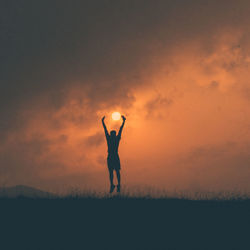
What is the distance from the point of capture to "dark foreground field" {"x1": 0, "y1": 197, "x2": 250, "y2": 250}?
1270cm

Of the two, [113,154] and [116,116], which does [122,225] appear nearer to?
[113,154]

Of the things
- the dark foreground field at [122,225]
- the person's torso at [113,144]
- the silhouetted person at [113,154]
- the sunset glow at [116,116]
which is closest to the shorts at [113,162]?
the silhouetted person at [113,154]

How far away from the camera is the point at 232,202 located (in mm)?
17469

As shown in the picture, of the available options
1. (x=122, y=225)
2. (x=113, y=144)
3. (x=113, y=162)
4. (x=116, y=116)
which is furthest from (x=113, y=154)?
(x=122, y=225)

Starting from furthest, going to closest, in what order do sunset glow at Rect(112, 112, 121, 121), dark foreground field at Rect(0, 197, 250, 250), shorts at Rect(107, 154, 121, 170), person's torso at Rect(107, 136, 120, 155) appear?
sunset glow at Rect(112, 112, 121, 121) < shorts at Rect(107, 154, 121, 170) < person's torso at Rect(107, 136, 120, 155) < dark foreground field at Rect(0, 197, 250, 250)

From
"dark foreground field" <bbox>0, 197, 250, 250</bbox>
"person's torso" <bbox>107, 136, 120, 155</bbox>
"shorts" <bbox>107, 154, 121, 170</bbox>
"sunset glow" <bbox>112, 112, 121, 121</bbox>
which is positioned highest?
"sunset glow" <bbox>112, 112, 121, 121</bbox>

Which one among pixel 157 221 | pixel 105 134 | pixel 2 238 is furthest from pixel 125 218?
pixel 105 134

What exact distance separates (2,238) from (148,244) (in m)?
4.92

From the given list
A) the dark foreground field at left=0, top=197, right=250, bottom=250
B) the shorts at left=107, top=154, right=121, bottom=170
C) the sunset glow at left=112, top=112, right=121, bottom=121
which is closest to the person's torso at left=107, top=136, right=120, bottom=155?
the shorts at left=107, top=154, right=121, bottom=170

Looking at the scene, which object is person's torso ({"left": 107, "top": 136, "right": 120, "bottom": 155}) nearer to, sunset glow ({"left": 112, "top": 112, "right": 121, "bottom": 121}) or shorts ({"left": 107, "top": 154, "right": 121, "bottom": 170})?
shorts ({"left": 107, "top": 154, "right": 121, "bottom": 170})

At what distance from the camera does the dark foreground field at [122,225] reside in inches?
500

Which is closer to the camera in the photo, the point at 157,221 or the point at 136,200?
the point at 157,221

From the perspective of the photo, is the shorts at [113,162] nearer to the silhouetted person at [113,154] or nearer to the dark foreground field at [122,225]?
the silhouetted person at [113,154]

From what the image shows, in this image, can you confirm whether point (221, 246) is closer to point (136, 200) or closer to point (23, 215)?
point (136, 200)
